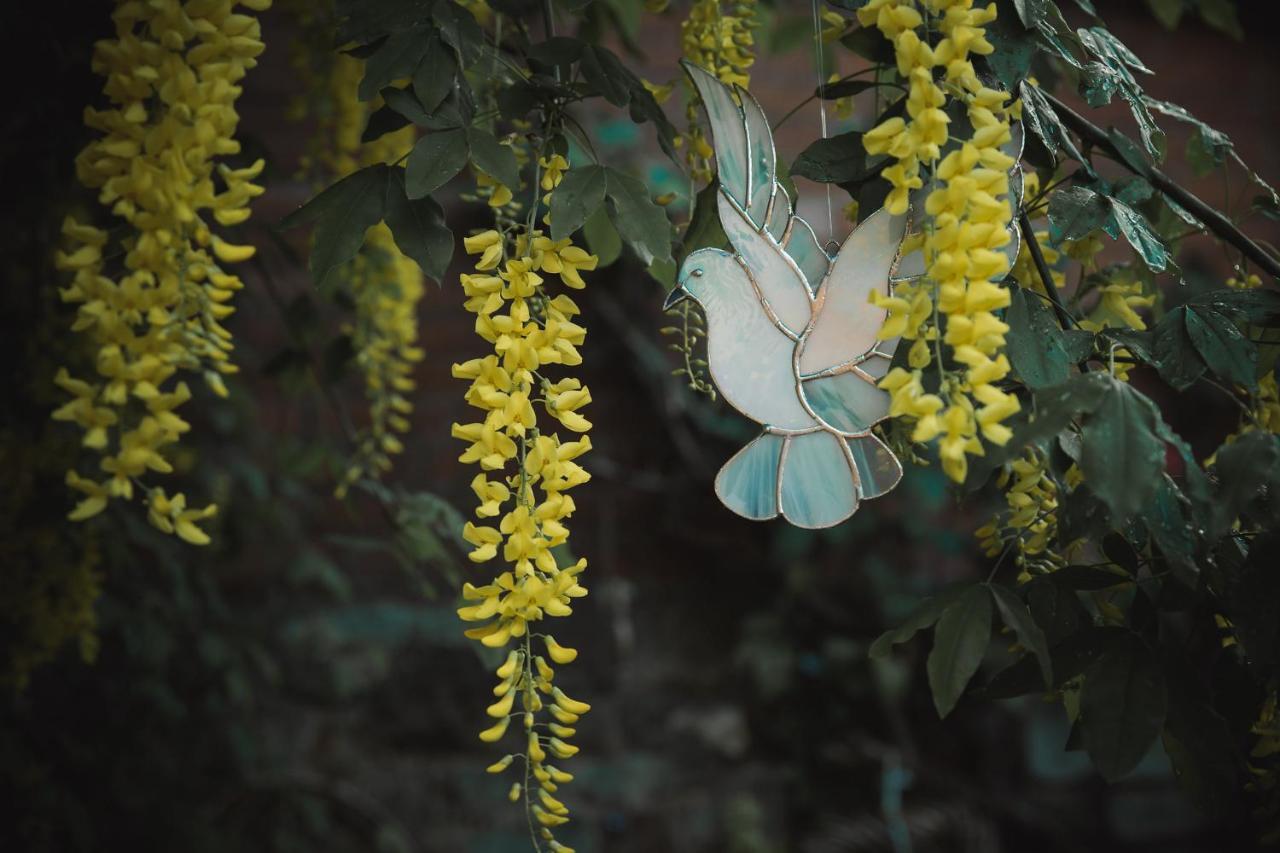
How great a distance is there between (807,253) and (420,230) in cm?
33

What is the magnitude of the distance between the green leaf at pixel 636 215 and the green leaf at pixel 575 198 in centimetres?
2

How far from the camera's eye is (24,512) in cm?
137

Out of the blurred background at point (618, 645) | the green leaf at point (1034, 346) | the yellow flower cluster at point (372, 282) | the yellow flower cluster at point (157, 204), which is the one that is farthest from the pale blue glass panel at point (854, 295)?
the blurred background at point (618, 645)

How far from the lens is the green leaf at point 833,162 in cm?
88

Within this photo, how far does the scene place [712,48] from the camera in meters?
1.06

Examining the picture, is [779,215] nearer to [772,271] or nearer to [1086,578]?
[772,271]

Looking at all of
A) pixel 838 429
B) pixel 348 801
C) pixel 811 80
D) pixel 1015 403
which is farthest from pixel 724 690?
pixel 1015 403

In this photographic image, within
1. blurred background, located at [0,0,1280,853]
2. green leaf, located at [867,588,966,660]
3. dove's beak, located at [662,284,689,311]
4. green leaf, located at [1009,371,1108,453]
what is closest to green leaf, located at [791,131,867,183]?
dove's beak, located at [662,284,689,311]

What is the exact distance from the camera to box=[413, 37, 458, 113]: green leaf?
0.86 m

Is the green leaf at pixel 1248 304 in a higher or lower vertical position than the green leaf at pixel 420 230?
higher

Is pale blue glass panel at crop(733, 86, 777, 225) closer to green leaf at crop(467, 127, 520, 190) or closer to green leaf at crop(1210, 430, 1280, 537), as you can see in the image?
green leaf at crop(467, 127, 520, 190)

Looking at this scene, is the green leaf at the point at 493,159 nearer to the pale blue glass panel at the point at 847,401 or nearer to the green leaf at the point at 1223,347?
the pale blue glass panel at the point at 847,401

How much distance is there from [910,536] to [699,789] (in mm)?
750

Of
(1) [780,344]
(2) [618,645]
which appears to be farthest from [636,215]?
(2) [618,645]
